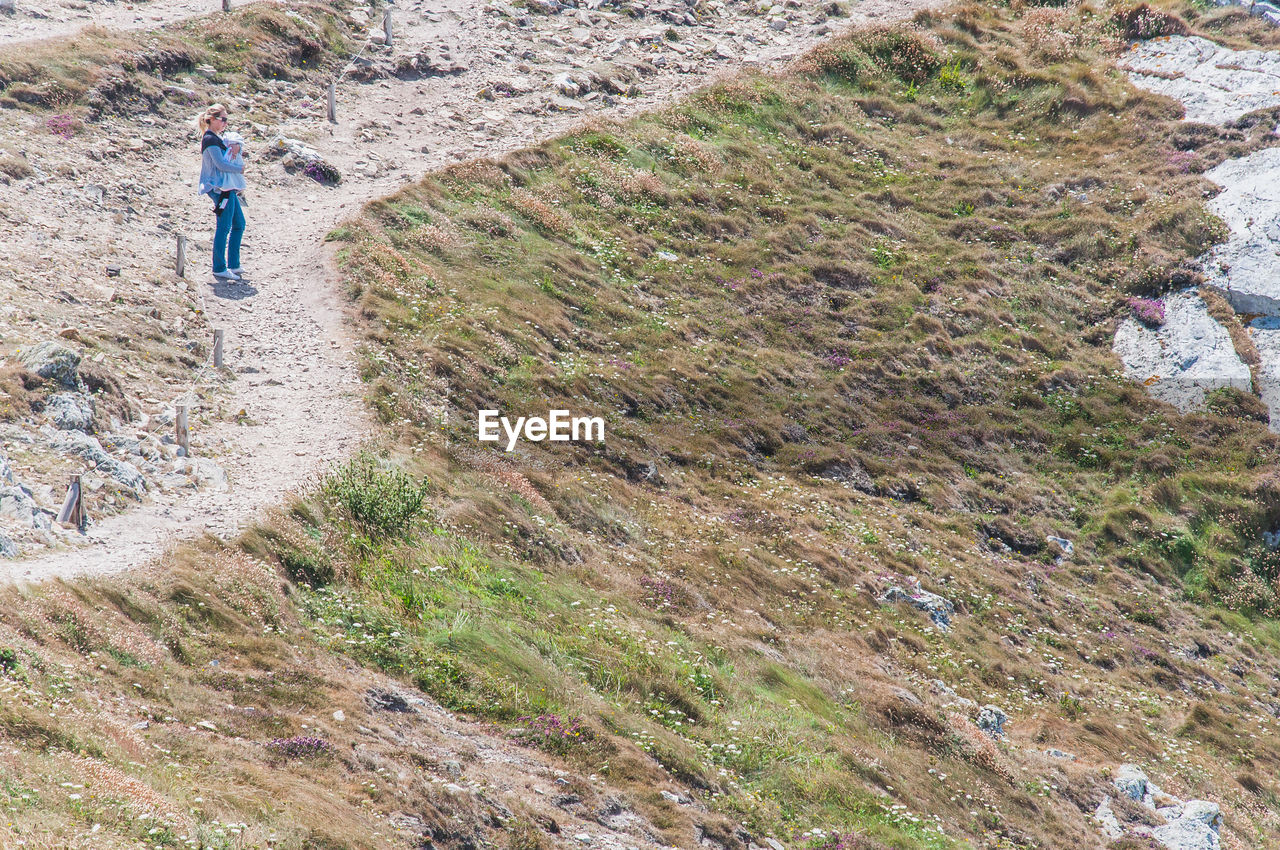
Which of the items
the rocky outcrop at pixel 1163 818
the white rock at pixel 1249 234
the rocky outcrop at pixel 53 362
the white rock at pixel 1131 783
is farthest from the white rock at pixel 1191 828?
the rocky outcrop at pixel 53 362

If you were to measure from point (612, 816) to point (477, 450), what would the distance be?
1085cm

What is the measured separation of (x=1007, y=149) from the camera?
43531mm

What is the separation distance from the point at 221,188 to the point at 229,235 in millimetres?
1811

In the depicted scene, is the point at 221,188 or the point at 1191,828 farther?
the point at 221,188

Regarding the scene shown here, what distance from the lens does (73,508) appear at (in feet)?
49.0

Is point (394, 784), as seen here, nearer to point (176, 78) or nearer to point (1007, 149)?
point (176, 78)

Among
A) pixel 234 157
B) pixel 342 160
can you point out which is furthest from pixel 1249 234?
pixel 234 157

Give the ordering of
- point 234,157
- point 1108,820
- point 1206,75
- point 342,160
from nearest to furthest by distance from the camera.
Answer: point 1108,820
point 234,157
point 342,160
point 1206,75

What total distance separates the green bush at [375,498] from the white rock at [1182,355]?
91.2 feet

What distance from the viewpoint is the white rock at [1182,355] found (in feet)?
112

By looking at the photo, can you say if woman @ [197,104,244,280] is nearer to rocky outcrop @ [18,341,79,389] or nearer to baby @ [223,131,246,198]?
baby @ [223,131,246,198]

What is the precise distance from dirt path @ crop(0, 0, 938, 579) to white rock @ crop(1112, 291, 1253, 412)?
2152cm

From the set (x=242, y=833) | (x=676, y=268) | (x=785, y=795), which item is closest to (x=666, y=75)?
(x=676, y=268)

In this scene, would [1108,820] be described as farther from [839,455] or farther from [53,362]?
[53,362]
